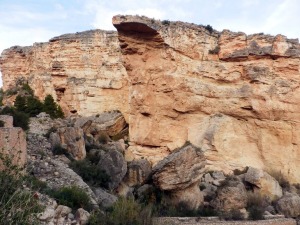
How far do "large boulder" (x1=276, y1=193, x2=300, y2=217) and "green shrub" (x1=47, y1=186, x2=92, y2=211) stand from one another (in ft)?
27.3

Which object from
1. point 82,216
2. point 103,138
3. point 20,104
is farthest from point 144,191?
point 20,104

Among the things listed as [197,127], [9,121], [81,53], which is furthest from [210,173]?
[81,53]

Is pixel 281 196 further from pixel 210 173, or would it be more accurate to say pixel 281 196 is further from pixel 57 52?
pixel 57 52

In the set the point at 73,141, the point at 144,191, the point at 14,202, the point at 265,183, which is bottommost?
the point at 144,191

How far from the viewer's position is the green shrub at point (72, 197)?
10.9 m

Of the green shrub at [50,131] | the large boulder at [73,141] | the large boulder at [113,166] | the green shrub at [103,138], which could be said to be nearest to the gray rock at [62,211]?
the large boulder at [113,166]

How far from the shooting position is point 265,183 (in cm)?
1750

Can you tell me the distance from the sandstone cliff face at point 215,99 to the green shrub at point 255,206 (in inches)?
105

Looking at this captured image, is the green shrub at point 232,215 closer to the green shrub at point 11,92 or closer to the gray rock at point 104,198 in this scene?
the gray rock at point 104,198

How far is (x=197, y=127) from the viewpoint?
19844 mm

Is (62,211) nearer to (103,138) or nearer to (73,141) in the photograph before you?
(73,141)

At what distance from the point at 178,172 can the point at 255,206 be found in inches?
127

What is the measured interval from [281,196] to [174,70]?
699 cm

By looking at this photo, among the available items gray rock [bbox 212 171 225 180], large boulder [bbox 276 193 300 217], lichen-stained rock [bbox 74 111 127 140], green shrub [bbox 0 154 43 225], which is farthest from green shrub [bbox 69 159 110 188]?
large boulder [bbox 276 193 300 217]
